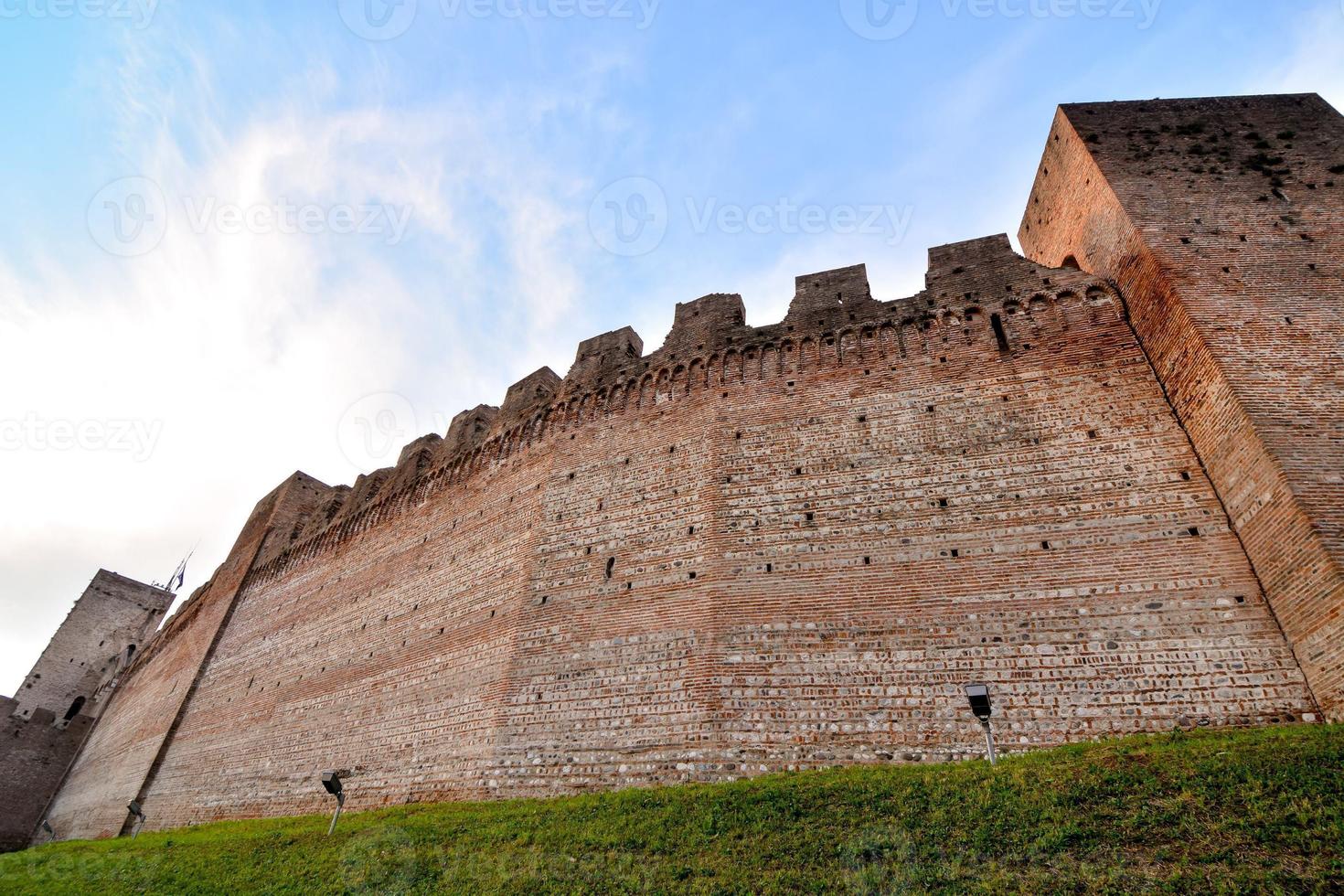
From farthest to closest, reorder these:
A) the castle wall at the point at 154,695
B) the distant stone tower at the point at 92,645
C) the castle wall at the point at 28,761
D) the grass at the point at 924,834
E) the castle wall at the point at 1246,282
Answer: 1. the distant stone tower at the point at 92,645
2. the castle wall at the point at 28,761
3. the castle wall at the point at 154,695
4. the castle wall at the point at 1246,282
5. the grass at the point at 924,834

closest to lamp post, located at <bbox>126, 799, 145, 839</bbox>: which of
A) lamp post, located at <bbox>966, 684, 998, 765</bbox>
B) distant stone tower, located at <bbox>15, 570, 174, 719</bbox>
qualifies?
distant stone tower, located at <bbox>15, 570, 174, 719</bbox>

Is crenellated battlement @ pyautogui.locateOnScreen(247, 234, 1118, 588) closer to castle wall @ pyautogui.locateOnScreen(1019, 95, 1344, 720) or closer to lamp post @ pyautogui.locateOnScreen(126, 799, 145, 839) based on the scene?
castle wall @ pyautogui.locateOnScreen(1019, 95, 1344, 720)

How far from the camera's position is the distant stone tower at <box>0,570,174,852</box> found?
27.6 m

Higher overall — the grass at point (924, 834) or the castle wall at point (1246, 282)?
the castle wall at point (1246, 282)

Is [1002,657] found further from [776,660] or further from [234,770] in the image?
[234,770]

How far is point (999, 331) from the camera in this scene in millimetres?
11586

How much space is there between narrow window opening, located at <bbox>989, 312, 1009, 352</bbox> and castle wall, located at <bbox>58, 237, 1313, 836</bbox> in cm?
4

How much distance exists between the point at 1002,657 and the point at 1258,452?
3.80m

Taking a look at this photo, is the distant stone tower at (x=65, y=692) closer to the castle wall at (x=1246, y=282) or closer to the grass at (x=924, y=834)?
the grass at (x=924, y=834)

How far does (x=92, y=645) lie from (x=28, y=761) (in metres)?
7.15

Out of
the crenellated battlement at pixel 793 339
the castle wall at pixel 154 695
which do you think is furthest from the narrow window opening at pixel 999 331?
the castle wall at pixel 154 695

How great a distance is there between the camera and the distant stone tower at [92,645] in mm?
31875

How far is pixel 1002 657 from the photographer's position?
27.8ft

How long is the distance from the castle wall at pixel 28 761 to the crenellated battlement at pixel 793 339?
2337cm
